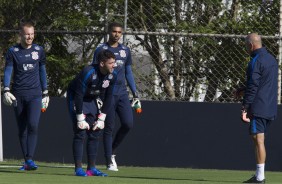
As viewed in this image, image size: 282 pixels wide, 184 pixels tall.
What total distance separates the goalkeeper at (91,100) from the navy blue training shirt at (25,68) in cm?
147

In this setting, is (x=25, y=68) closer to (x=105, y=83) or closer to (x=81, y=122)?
(x=105, y=83)

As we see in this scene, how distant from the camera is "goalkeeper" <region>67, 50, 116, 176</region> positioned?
1155cm

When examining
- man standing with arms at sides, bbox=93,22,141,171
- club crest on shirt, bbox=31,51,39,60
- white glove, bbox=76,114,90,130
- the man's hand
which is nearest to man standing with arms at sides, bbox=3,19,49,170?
club crest on shirt, bbox=31,51,39,60

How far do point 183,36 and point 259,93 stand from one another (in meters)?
4.42

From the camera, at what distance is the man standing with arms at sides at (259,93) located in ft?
36.9

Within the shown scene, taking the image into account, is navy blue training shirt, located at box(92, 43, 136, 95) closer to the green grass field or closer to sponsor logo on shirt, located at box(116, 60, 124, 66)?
sponsor logo on shirt, located at box(116, 60, 124, 66)

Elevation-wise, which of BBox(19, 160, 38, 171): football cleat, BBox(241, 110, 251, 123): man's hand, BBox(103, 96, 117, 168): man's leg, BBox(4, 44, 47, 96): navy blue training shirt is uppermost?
BBox(4, 44, 47, 96): navy blue training shirt

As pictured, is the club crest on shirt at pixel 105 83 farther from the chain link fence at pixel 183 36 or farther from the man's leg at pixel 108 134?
the chain link fence at pixel 183 36

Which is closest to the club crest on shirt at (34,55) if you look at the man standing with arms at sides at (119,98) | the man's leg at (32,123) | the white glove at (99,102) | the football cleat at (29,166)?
the man's leg at (32,123)

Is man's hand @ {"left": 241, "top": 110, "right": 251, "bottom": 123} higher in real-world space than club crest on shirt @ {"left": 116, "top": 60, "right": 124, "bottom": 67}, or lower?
lower

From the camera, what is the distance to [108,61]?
37.8 feet

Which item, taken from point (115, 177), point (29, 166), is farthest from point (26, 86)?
point (115, 177)

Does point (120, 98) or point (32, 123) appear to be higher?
point (120, 98)

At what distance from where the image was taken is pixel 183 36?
1559cm
